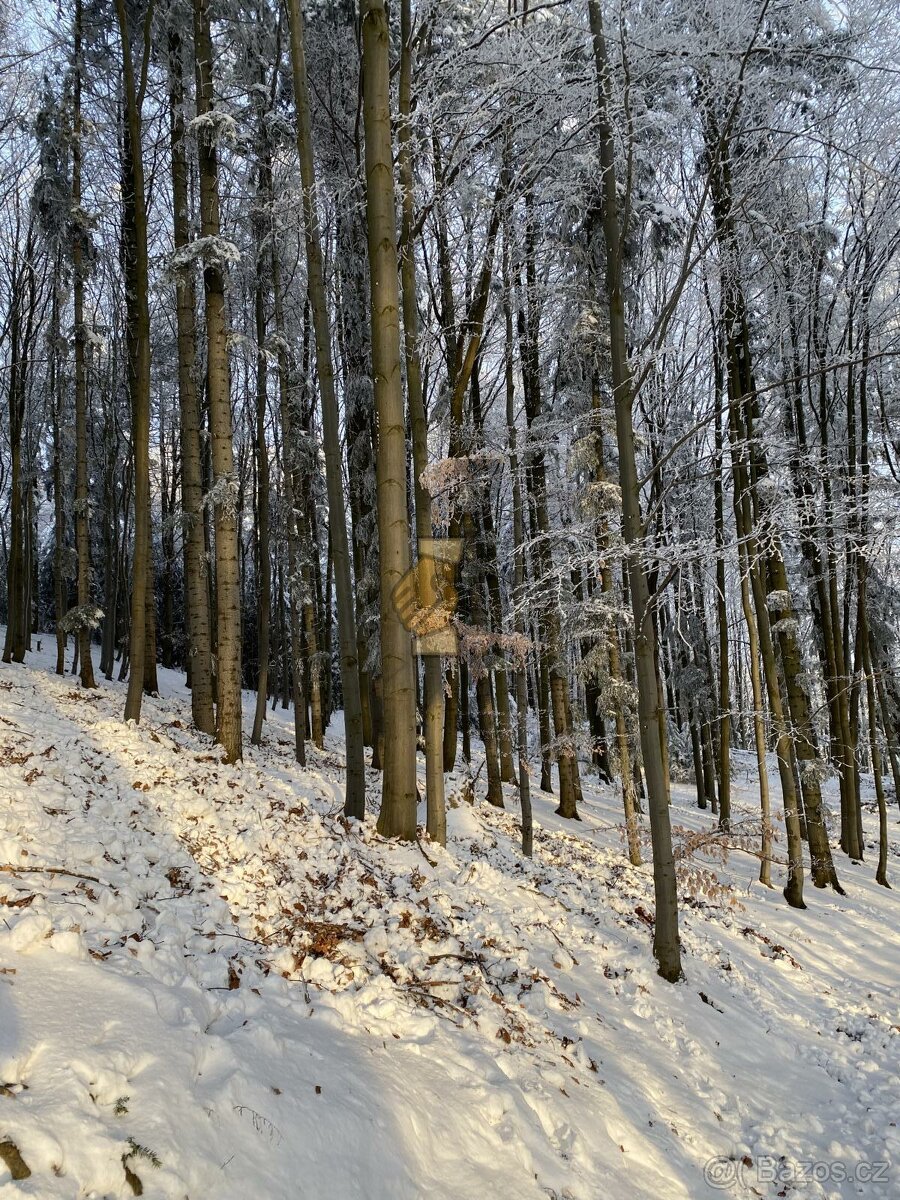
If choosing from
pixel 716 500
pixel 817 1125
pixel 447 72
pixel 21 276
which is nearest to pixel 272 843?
pixel 817 1125

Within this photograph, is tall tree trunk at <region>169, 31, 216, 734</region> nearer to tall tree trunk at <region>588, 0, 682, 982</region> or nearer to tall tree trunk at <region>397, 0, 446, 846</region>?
tall tree trunk at <region>397, 0, 446, 846</region>

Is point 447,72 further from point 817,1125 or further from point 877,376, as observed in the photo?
point 877,376

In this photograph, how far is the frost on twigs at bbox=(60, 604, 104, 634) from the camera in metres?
13.2

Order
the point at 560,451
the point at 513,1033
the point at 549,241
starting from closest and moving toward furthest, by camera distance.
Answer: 1. the point at 513,1033
2. the point at 549,241
3. the point at 560,451

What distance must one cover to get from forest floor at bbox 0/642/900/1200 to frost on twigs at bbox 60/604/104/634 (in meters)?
5.01

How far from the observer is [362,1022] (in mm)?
3740

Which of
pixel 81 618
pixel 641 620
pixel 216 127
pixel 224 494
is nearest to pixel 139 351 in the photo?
pixel 224 494

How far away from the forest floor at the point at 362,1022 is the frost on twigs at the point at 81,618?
16.4 ft

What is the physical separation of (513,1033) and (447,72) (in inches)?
374

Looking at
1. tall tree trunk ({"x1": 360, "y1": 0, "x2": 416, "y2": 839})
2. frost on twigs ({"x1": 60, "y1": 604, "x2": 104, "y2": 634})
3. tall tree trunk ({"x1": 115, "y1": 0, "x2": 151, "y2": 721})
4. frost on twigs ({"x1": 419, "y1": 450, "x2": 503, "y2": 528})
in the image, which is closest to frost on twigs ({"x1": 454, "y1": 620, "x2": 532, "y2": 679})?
frost on twigs ({"x1": 419, "y1": 450, "x2": 503, "y2": 528})

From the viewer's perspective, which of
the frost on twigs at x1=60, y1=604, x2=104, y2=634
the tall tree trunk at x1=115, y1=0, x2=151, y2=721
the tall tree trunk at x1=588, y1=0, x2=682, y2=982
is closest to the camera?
the tall tree trunk at x1=588, y1=0, x2=682, y2=982

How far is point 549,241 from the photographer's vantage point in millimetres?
11422

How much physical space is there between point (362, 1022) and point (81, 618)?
1203cm

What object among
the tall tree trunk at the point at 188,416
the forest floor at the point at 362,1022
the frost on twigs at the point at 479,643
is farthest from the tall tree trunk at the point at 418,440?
the tall tree trunk at the point at 188,416
